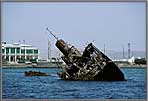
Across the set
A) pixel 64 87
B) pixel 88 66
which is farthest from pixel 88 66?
pixel 64 87

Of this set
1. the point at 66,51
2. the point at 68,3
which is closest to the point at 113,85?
the point at 66,51

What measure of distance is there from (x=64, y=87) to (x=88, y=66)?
0.41 metres

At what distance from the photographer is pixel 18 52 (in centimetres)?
573

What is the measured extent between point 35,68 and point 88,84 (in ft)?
1.90

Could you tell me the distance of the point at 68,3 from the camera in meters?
5.52

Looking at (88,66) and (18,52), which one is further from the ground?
(18,52)

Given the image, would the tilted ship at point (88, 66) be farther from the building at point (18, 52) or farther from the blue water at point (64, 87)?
the building at point (18, 52)

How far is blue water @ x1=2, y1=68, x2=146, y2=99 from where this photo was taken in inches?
219

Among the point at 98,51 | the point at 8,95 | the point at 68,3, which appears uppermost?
the point at 68,3

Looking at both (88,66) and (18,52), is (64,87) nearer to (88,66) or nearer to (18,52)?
(88,66)

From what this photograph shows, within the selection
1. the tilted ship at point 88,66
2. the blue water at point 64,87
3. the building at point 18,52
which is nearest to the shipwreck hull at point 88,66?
the tilted ship at point 88,66

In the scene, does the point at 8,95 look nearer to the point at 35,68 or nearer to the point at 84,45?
the point at 35,68

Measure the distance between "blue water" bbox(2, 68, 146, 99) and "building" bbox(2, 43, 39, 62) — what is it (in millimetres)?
120

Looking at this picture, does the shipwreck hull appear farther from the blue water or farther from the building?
the building
